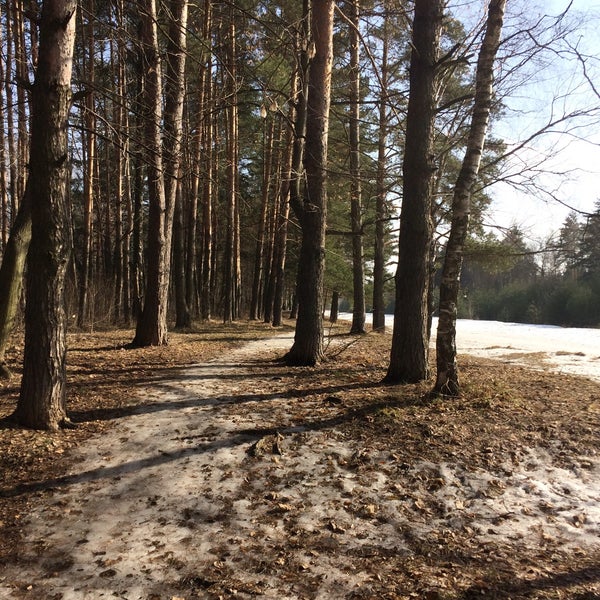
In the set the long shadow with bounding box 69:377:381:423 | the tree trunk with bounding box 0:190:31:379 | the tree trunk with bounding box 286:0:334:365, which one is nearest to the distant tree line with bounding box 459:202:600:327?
the tree trunk with bounding box 286:0:334:365

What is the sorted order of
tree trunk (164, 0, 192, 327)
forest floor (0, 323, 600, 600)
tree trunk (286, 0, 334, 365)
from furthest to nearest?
tree trunk (286, 0, 334, 365) < tree trunk (164, 0, 192, 327) < forest floor (0, 323, 600, 600)

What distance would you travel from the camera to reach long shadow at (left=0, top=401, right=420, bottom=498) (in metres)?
4.22

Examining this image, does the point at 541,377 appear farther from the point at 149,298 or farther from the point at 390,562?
the point at 149,298

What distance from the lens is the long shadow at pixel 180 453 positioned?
4.22 m

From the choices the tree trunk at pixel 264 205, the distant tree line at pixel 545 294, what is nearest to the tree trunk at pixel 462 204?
the tree trunk at pixel 264 205

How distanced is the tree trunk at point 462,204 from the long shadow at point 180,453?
84cm

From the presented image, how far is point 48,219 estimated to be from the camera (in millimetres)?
4922

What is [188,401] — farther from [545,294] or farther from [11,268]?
[545,294]

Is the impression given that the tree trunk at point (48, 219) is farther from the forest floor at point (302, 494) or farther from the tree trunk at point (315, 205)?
the tree trunk at point (315, 205)

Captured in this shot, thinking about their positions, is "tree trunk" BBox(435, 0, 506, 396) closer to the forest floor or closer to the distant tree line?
the forest floor

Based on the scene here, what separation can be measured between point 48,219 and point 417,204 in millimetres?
4984

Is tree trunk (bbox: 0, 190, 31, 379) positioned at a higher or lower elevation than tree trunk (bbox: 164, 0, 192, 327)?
lower

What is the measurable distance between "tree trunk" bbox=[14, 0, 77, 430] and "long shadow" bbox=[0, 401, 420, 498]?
3.26 feet

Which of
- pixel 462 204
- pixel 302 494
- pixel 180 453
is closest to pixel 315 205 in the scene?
pixel 462 204
